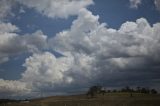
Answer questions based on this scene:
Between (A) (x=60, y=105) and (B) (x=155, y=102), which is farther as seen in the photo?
(A) (x=60, y=105)

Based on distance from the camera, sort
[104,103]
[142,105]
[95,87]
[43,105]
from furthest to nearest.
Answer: [95,87], [43,105], [104,103], [142,105]

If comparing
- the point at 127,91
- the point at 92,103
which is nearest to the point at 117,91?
the point at 127,91

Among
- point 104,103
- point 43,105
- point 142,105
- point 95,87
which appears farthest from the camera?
point 95,87

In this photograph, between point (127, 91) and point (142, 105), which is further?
point (127, 91)

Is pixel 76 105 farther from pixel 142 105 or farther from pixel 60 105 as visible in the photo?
pixel 142 105

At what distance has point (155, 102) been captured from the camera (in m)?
109

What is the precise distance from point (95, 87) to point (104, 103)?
5763cm

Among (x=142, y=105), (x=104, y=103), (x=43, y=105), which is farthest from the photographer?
(x=43, y=105)

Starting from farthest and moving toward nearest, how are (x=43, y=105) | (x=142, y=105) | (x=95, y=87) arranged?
(x=95, y=87) < (x=43, y=105) < (x=142, y=105)

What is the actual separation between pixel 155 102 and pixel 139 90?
74.5 meters

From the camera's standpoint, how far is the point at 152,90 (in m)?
181

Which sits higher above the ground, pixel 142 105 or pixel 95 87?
pixel 95 87

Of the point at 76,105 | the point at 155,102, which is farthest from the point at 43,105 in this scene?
the point at 155,102

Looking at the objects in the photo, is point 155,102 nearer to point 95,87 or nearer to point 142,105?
point 142,105
